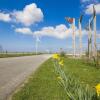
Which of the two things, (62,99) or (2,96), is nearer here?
(62,99)

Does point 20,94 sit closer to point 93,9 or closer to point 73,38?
point 93,9

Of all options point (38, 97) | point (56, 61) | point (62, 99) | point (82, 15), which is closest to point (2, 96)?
point (38, 97)

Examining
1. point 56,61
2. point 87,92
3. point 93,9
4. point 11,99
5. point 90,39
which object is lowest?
point 11,99

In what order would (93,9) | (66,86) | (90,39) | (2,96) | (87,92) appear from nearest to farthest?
(87,92)
(66,86)
(2,96)
(93,9)
(90,39)

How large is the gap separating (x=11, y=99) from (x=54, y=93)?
138 centimetres

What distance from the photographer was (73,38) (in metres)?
35.2

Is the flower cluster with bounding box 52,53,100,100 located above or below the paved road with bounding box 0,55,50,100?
above

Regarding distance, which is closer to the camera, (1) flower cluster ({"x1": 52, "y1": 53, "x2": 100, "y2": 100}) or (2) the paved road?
(1) flower cluster ({"x1": 52, "y1": 53, "x2": 100, "y2": 100})

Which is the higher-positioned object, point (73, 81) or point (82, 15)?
point (82, 15)

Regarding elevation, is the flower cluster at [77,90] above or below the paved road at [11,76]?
above

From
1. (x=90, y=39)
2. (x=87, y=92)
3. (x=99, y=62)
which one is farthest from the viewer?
(x=90, y=39)

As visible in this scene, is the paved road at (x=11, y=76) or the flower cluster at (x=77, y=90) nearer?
the flower cluster at (x=77, y=90)

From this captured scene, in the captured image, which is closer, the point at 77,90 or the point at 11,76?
the point at 77,90

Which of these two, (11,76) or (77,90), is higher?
(77,90)
